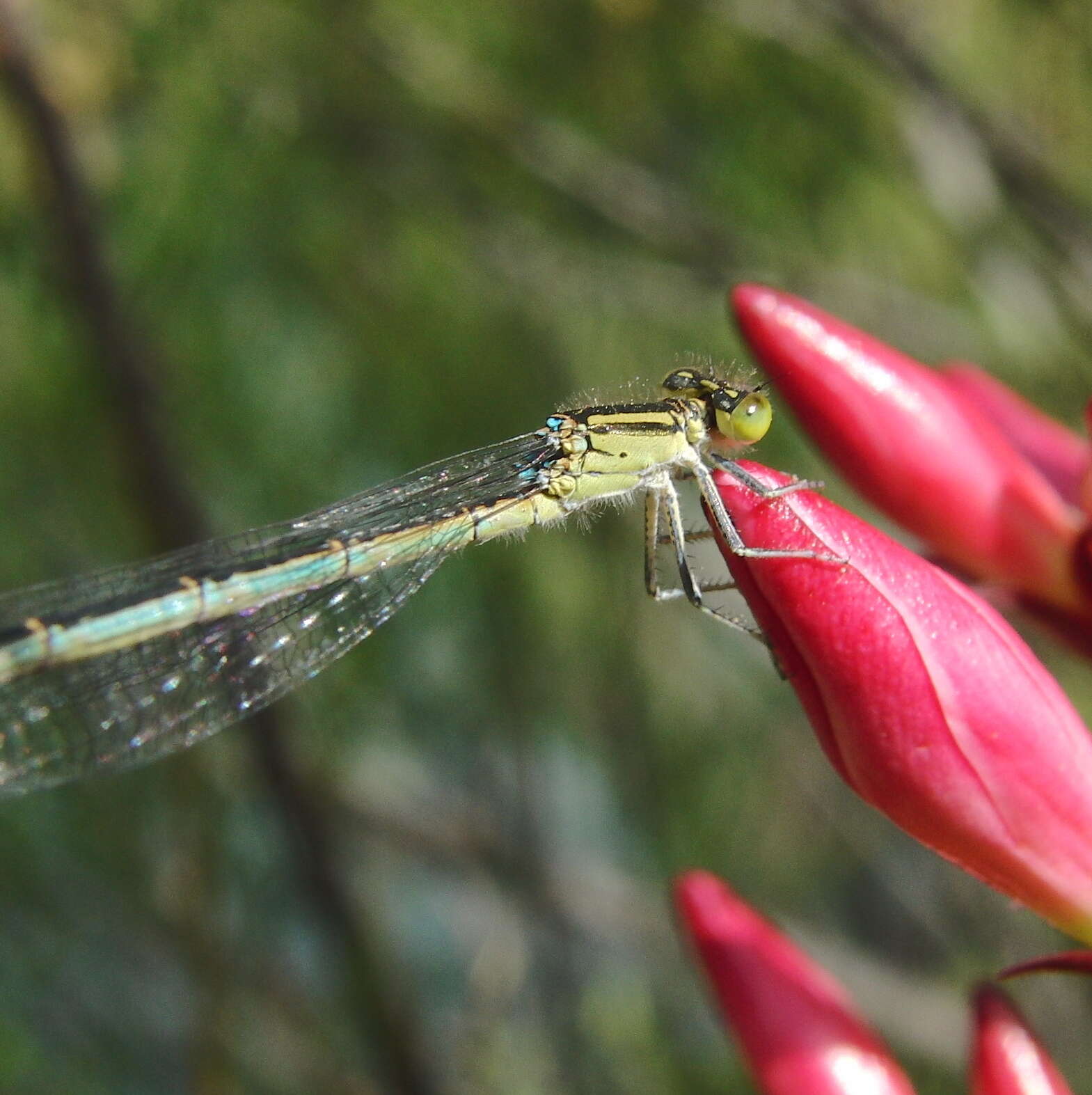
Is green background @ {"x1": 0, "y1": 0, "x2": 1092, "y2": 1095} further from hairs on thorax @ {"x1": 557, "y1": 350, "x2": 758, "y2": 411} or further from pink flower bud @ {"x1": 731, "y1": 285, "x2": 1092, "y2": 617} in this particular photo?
pink flower bud @ {"x1": 731, "y1": 285, "x2": 1092, "y2": 617}

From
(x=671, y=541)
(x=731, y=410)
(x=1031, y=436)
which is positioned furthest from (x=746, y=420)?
(x=1031, y=436)

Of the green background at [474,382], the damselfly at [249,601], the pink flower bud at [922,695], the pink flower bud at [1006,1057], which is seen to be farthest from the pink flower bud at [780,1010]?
the green background at [474,382]

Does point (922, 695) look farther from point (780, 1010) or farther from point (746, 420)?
point (746, 420)

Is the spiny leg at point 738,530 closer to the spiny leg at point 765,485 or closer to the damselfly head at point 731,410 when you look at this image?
A: the spiny leg at point 765,485

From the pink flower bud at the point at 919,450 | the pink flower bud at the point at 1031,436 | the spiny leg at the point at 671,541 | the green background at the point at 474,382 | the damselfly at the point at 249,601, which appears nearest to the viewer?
the pink flower bud at the point at 919,450

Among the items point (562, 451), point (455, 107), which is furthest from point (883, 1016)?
point (455, 107)

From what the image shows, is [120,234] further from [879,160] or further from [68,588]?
[879,160]
